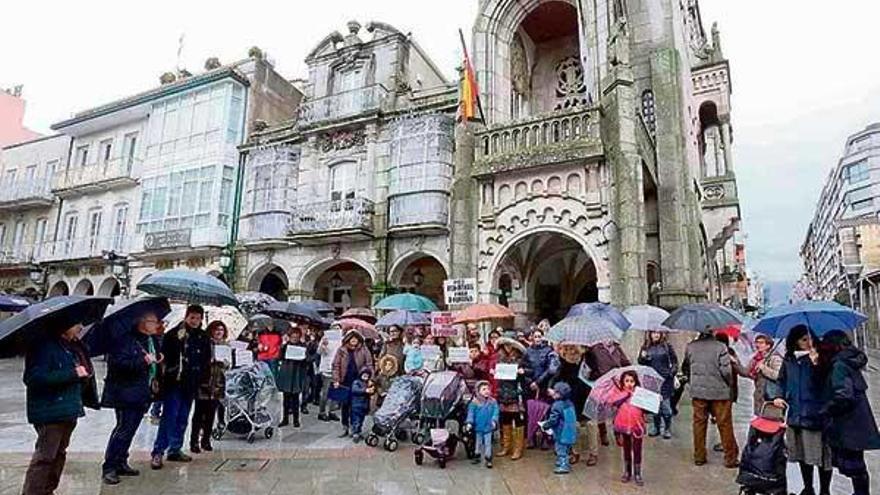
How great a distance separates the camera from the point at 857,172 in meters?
Answer: 60.8

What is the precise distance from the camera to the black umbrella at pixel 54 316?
4375 millimetres

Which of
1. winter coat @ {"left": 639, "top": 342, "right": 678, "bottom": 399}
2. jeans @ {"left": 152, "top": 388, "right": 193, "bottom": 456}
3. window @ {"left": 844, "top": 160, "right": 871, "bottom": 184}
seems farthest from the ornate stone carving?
window @ {"left": 844, "top": 160, "right": 871, "bottom": 184}

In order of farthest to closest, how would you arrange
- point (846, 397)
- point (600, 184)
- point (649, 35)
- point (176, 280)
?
point (649, 35)
point (600, 184)
point (176, 280)
point (846, 397)

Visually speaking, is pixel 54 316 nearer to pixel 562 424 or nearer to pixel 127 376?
pixel 127 376

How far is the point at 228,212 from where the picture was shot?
19.5m

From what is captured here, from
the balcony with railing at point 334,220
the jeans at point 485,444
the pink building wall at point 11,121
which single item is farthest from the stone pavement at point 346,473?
the pink building wall at point 11,121

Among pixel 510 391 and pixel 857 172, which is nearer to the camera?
pixel 510 391

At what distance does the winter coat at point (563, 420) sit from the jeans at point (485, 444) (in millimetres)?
736

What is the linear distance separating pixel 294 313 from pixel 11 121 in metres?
34.2

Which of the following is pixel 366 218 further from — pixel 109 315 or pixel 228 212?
pixel 109 315

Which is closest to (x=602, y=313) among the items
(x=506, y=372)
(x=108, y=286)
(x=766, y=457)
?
(x=506, y=372)

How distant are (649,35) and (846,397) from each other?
1272cm

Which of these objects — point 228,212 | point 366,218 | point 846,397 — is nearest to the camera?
point 846,397

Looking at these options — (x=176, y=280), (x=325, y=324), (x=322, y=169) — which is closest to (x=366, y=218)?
(x=322, y=169)
